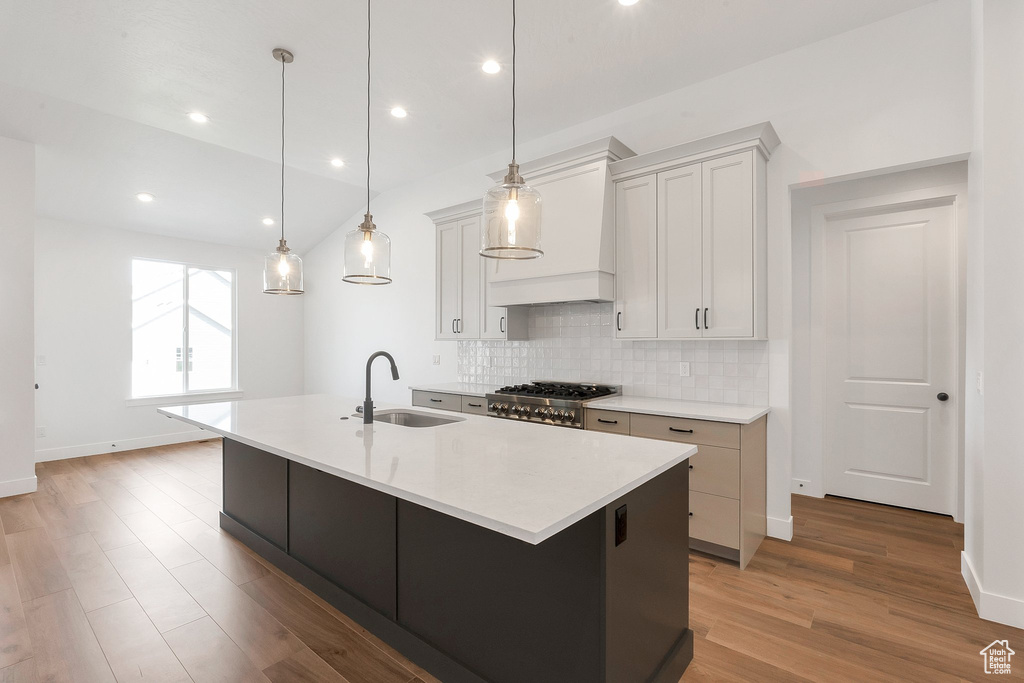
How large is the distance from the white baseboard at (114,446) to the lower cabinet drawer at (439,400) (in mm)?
2650

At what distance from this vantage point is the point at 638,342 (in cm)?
372

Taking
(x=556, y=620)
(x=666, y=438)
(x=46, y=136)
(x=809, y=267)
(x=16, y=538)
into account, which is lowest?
(x=16, y=538)

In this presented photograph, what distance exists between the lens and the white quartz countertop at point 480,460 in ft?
4.16

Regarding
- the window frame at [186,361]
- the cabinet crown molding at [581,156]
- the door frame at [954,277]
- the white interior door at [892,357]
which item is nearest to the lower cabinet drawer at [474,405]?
the cabinet crown molding at [581,156]

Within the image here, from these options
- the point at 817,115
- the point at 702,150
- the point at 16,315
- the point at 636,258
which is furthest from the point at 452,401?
the point at 16,315

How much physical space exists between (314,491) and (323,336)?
491 centimetres

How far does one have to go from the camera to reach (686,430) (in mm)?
2900

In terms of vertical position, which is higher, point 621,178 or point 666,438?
point 621,178

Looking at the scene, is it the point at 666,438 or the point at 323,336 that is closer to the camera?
the point at 666,438

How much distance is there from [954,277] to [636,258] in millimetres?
2260

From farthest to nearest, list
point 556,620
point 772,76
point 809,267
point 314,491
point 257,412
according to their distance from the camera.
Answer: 1. point 809,267
2. point 772,76
3. point 257,412
4. point 314,491
5. point 556,620

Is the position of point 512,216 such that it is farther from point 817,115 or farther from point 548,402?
point 817,115

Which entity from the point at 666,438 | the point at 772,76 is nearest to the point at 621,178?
the point at 772,76

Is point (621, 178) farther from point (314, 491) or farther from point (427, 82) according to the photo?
point (314, 491)
